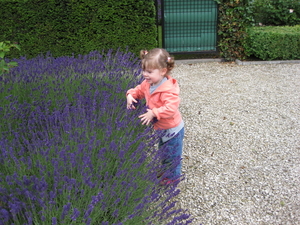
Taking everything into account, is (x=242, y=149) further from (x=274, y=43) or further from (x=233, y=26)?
(x=233, y=26)

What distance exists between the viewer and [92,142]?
2010 millimetres

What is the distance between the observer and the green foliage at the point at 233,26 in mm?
7594

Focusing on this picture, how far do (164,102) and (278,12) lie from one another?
7610mm

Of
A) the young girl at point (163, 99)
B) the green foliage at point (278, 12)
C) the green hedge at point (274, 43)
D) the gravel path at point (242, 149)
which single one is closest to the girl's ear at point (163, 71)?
the young girl at point (163, 99)

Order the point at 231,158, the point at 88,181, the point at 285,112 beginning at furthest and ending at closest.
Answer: the point at 285,112, the point at 231,158, the point at 88,181

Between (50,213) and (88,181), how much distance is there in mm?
237

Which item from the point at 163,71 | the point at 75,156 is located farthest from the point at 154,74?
the point at 75,156

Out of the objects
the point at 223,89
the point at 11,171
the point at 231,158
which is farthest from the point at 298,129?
the point at 11,171

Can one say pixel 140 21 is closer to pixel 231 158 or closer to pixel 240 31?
pixel 240 31

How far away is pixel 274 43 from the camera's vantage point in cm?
750

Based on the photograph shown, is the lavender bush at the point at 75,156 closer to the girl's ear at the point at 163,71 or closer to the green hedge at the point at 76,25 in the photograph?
the girl's ear at the point at 163,71

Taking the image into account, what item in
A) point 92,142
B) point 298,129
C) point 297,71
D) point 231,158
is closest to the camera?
point 92,142

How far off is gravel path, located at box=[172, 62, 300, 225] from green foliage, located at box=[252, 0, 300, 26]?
2.82 metres

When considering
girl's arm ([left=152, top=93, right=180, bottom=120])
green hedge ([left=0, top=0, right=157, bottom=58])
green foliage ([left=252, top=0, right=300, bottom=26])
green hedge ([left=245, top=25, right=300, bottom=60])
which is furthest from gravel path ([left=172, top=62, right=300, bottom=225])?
green foliage ([left=252, top=0, right=300, bottom=26])
